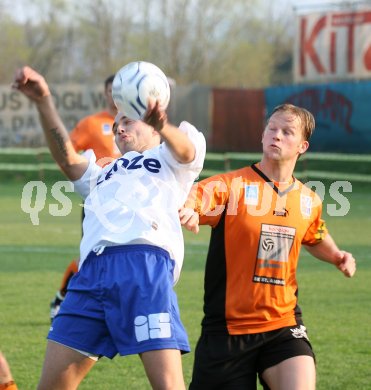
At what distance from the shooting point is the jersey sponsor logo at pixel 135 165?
15.4 feet

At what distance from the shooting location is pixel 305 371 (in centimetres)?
484

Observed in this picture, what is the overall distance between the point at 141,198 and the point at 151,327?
0.63 m

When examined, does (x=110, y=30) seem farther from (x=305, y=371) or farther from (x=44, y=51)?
(x=305, y=371)

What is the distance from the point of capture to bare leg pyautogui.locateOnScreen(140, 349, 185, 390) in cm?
430

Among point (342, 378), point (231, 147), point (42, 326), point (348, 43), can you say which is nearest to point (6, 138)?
point (231, 147)

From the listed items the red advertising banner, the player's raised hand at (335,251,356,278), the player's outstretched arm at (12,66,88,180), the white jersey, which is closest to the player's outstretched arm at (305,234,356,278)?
the player's raised hand at (335,251,356,278)

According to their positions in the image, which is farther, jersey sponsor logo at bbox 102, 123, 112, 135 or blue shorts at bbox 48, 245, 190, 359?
jersey sponsor logo at bbox 102, 123, 112, 135

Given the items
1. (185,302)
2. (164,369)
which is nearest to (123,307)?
(164,369)

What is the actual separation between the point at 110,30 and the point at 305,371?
147 feet

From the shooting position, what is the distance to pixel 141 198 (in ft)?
15.2

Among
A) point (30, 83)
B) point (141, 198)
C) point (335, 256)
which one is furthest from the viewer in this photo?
point (335, 256)

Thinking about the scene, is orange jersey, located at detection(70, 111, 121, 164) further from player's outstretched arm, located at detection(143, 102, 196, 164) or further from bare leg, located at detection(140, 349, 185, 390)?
bare leg, located at detection(140, 349, 185, 390)

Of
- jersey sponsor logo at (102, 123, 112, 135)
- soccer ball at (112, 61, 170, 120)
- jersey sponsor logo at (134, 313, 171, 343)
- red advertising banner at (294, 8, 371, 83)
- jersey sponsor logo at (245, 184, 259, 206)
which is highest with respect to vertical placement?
red advertising banner at (294, 8, 371, 83)

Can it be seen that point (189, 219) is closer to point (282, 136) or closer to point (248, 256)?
point (248, 256)
